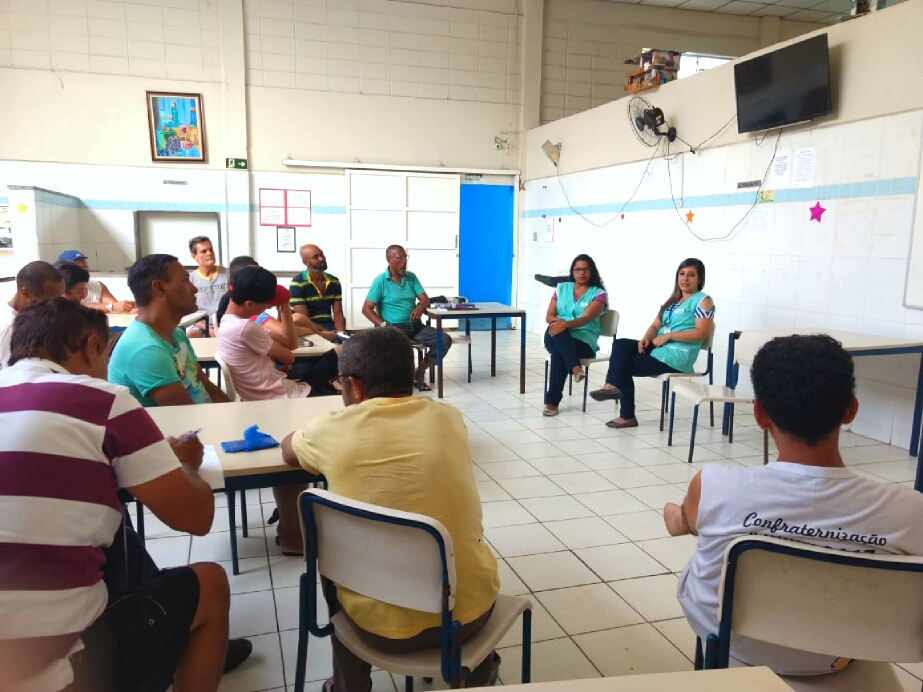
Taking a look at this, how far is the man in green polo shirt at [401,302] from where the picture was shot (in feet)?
18.9

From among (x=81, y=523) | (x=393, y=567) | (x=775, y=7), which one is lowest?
(x=393, y=567)

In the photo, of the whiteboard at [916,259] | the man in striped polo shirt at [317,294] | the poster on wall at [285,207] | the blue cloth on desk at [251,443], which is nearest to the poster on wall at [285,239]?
the poster on wall at [285,207]

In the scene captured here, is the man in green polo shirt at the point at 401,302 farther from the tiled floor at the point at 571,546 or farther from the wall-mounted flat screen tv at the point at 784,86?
the wall-mounted flat screen tv at the point at 784,86

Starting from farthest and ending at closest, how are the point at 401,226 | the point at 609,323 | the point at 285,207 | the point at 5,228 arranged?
the point at 401,226 < the point at 285,207 < the point at 5,228 < the point at 609,323

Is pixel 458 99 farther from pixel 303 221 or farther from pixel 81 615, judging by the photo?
pixel 81 615

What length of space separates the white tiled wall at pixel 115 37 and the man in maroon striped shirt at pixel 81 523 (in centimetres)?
735

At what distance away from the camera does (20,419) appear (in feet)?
3.80

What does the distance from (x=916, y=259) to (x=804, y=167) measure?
1.12 metres

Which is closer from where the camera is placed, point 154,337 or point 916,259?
point 154,337

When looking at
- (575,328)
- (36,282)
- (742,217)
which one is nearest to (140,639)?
(36,282)

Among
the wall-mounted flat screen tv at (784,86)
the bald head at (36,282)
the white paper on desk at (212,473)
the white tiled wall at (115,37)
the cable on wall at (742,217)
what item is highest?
the white tiled wall at (115,37)

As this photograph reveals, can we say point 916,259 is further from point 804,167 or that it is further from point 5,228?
point 5,228

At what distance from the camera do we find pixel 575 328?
5105 mm

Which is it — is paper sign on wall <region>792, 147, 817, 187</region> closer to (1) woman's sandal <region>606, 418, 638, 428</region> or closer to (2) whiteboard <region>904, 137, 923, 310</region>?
(2) whiteboard <region>904, 137, 923, 310</region>
